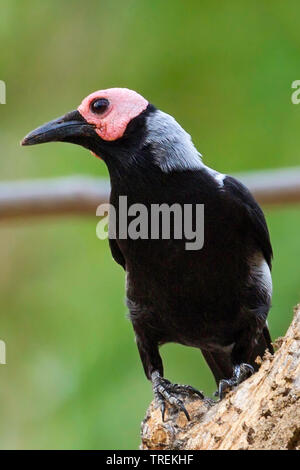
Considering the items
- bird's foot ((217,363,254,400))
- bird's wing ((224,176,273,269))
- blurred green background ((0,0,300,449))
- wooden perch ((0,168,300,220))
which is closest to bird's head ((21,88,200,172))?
bird's wing ((224,176,273,269))

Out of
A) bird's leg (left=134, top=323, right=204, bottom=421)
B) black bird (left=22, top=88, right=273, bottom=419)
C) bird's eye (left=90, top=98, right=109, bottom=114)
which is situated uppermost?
bird's eye (left=90, top=98, right=109, bottom=114)

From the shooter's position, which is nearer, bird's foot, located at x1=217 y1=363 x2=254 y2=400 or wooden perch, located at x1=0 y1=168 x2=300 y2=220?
bird's foot, located at x1=217 y1=363 x2=254 y2=400

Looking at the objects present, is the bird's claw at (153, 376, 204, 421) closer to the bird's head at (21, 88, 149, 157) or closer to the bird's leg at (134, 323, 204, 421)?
the bird's leg at (134, 323, 204, 421)

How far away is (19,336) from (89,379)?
1296mm

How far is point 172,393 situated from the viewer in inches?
146

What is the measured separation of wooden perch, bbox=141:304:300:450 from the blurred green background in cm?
308

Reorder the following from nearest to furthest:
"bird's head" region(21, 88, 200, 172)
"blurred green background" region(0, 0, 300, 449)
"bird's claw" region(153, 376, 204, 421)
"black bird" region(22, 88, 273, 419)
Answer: "bird's claw" region(153, 376, 204, 421) → "black bird" region(22, 88, 273, 419) → "bird's head" region(21, 88, 200, 172) → "blurred green background" region(0, 0, 300, 449)

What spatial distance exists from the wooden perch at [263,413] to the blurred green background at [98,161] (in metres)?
3.08

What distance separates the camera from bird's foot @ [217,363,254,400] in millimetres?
3643

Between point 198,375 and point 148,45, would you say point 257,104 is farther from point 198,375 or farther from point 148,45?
point 198,375

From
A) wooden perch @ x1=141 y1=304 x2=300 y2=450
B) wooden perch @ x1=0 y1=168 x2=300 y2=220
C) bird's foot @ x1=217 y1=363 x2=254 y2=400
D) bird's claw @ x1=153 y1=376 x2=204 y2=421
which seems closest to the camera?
wooden perch @ x1=141 y1=304 x2=300 y2=450

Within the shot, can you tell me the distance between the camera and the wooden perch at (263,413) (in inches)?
114
